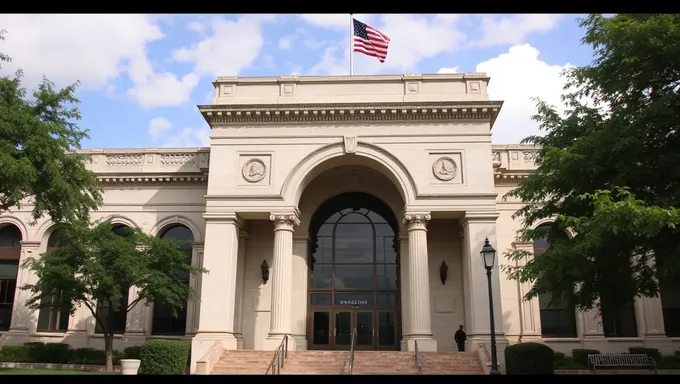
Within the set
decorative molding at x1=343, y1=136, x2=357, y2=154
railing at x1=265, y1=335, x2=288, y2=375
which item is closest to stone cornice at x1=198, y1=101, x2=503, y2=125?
decorative molding at x1=343, y1=136, x2=357, y2=154

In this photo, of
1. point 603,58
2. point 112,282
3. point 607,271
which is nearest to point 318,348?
point 112,282

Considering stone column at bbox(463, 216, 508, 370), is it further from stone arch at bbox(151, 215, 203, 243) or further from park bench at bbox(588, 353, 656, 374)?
stone arch at bbox(151, 215, 203, 243)

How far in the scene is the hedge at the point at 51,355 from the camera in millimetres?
26781

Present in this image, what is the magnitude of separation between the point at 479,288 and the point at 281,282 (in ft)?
27.6

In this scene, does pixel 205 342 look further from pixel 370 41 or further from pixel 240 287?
pixel 370 41

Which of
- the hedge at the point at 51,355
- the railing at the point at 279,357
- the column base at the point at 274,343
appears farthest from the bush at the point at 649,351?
the hedge at the point at 51,355

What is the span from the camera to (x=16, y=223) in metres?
31.0

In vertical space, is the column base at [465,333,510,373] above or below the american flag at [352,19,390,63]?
below

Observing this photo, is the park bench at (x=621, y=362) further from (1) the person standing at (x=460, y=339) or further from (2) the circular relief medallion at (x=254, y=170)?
(2) the circular relief medallion at (x=254, y=170)

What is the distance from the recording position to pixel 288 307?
25.0 meters

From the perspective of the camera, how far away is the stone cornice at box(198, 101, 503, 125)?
2620cm

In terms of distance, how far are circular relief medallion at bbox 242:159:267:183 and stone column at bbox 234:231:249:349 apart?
120 inches

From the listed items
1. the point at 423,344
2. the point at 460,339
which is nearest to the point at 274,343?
the point at 423,344

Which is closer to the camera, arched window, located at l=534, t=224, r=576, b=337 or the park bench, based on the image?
the park bench
